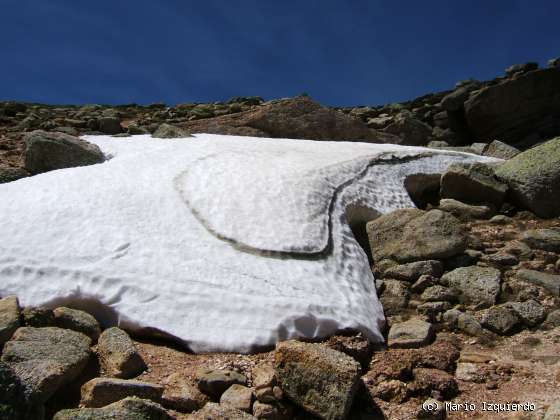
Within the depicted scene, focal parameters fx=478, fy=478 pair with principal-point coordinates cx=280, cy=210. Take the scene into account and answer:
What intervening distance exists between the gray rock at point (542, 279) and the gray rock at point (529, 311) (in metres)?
0.48

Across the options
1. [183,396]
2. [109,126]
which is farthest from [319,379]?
[109,126]

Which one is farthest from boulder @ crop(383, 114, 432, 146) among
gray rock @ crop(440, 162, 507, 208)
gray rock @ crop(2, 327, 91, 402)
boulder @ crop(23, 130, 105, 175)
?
gray rock @ crop(2, 327, 91, 402)

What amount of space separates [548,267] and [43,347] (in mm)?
6474

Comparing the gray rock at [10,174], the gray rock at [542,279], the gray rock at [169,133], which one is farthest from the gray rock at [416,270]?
the gray rock at [169,133]

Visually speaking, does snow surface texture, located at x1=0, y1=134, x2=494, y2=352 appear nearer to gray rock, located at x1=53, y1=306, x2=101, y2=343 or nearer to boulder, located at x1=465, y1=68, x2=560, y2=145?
gray rock, located at x1=53, y1=306, x2=101, y2=343

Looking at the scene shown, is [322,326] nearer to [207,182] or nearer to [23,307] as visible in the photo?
[23,307]

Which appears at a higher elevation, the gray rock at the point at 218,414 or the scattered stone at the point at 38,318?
the scattered stone at the point at 38,318

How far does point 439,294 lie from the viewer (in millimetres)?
6211

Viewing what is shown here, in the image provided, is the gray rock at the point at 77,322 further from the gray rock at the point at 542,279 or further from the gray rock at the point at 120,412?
the gray rock at the point at 542,279

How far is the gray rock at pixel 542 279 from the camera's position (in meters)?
6.15

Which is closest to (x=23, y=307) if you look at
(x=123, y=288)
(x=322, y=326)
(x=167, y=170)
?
(x=123, y=288)

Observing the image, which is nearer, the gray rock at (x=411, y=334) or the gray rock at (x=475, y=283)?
the gray rock at (x=411, y=334)

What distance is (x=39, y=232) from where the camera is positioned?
255 inches

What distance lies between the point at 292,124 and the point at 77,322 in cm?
1310
